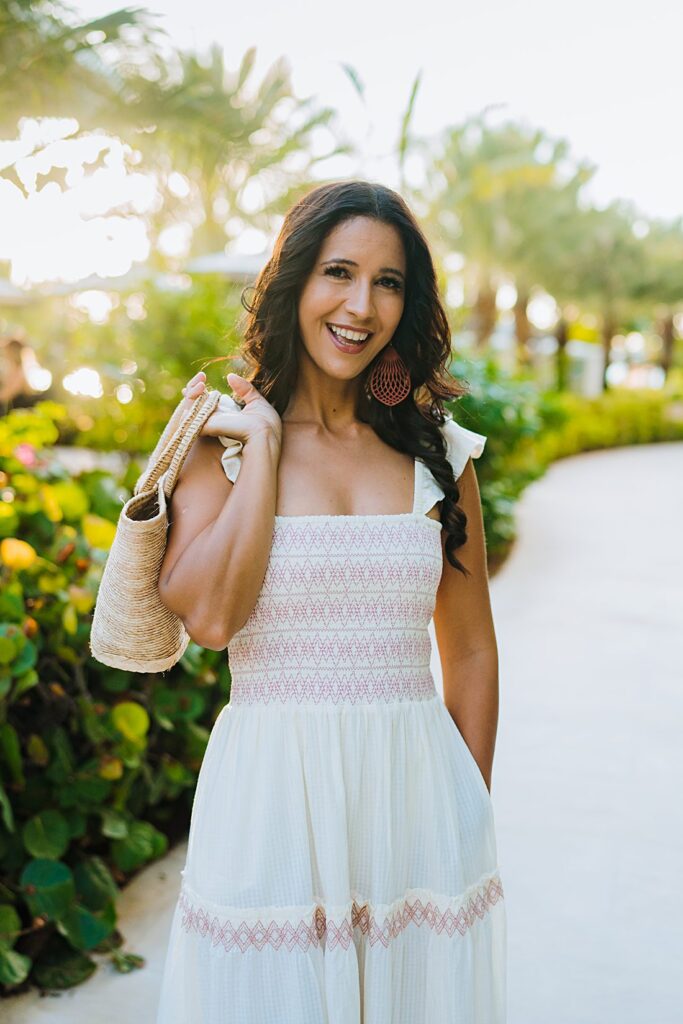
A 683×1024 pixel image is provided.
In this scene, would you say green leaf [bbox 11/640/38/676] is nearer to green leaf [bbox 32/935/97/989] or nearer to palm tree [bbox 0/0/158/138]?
green leaf [bbox 32/935/97/989]

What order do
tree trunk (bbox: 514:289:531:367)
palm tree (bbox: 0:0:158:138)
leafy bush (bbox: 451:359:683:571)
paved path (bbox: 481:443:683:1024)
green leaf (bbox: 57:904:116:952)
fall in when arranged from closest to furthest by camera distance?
1. green leaf (bbox: 57:904:116:952)
2. paved path (bbox: 481:443:683:1024)
3. palm tree (bbox: 0:0:158:138)
4. leafy bush (bbox: 451:359:683:571)
5. tree trunk (bbox: 514:289:531:367)

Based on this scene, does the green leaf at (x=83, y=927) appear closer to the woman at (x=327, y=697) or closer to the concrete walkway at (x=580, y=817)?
the concrete walkway at (x=580, y=817)

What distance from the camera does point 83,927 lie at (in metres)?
2.79

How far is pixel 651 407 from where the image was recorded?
79.0 feet

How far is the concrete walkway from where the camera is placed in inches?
122

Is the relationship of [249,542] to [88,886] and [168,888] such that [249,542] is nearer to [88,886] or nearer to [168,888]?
[88,886]

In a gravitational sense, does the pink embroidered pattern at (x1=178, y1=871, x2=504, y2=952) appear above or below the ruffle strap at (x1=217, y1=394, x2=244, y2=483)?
below

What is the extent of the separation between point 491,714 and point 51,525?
1.54m

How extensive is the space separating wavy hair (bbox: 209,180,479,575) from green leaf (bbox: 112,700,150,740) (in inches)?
52.9

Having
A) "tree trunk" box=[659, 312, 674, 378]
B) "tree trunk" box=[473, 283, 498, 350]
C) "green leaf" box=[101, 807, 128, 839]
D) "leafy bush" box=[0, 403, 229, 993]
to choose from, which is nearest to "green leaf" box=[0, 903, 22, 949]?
"leafy bush" box=[0, 403, 229, 993]

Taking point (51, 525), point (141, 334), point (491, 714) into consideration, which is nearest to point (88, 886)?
point (51, 525)

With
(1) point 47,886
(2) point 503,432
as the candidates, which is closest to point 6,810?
(1) point 47,886

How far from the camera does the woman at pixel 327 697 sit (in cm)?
162

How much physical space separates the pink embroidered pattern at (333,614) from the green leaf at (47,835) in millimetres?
1223
